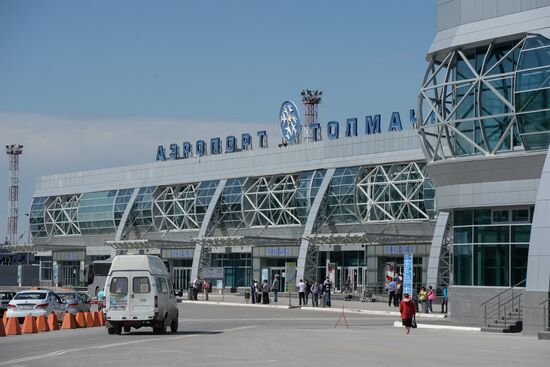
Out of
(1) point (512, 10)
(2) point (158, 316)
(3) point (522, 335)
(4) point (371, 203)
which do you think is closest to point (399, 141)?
(4) point (371, 203)

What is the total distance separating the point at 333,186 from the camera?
281ft

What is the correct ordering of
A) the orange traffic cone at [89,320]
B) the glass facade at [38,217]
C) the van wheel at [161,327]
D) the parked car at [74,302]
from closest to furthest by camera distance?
1. the van wheel at [161,327]
2. the orange traffic cone at [89,320]
3. the parked car at [74,302]
4. the glass facade at [38,217]

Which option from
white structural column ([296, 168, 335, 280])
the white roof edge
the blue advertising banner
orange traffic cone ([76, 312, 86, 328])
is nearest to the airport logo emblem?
white structural column ([296, 168, 335, 280])

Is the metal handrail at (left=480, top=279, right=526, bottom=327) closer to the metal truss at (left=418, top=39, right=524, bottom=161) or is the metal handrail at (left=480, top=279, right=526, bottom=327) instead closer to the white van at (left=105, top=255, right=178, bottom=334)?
the metal truss at (left=418, top=39, right=524, bottom=161)

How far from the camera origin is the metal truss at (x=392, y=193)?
259 ft

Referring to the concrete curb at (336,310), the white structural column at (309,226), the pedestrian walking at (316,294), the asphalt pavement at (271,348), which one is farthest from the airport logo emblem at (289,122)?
the asphalt pavement at (271,348)

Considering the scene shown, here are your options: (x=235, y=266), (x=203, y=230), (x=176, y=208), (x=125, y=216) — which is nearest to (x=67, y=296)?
(x=203, y=230)

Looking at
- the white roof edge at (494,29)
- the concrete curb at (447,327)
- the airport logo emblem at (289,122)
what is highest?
the airport logo emblem at (289,122)

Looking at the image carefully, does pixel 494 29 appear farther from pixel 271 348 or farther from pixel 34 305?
pixel 271 348

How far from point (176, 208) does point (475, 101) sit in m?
59.9

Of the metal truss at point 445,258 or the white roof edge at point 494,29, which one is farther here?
the metal truss at point 445,258

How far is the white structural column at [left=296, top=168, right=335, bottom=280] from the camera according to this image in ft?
274

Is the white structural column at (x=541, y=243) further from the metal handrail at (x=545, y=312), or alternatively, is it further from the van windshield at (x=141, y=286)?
the van windshield at (x=141, y=286)

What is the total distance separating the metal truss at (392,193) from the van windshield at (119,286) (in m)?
45.0
